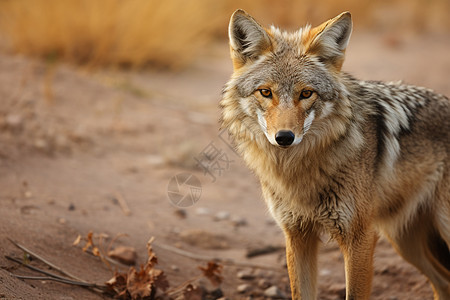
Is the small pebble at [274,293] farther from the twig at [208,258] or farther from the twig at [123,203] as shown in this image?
the twig at [123,203]

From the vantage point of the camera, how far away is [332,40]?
3.72 metres

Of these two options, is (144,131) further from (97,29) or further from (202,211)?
(97,29)

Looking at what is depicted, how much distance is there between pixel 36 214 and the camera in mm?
4906

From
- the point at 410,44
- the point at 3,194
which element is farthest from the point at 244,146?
the point at 410,44

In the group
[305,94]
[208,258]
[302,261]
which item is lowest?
[208,258]

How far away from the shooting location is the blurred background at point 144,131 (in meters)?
4.93

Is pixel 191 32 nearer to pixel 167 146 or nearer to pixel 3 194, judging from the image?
pixel 167 146

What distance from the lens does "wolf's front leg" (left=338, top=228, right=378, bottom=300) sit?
3721 mm

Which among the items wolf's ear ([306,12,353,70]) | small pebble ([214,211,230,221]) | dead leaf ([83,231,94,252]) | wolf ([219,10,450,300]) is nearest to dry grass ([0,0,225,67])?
small pebble ([214,211,230,221])

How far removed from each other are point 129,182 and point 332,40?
12.4 ft

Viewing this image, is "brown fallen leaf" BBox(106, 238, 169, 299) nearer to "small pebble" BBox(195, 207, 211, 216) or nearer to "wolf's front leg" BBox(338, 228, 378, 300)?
"wolf's front leg" BBox(338, 228, 378, 300)

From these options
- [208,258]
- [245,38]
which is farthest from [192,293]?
[245,38]

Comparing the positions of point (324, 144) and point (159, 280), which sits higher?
point (324, 144)

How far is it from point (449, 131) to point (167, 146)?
467cm
